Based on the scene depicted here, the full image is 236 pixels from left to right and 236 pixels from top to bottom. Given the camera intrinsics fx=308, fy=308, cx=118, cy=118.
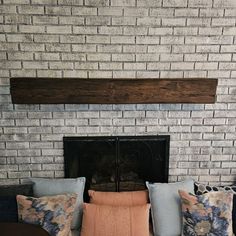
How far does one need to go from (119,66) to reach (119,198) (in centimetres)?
104

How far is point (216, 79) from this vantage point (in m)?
2.39

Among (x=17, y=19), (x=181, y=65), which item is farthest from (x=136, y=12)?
(x=17, y=19)

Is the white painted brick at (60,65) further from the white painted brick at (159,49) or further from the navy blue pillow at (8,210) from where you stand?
the navy blue pillow at (8,210)

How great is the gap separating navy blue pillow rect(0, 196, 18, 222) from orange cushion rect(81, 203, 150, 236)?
0.51 metres

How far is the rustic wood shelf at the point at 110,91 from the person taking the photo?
234cm

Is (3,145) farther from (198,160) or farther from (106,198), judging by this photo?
(198,160)

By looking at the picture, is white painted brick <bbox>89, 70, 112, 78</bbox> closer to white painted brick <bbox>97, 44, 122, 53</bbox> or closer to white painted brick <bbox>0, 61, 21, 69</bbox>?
white painted brick <bbox>97, 44, 122, 53</bbox>

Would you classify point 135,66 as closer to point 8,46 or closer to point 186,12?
point 186,12

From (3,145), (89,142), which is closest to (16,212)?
(3,145)

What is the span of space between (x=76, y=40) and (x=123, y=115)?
2.28ft

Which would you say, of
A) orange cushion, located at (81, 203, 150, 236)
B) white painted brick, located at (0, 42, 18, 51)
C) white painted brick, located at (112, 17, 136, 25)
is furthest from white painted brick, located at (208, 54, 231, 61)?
white painted brick, located at (0, 42, 18, 51)

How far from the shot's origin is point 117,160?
262 cm

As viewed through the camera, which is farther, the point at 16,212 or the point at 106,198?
the point at 106,198

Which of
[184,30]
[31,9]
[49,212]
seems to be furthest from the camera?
[184,30]
